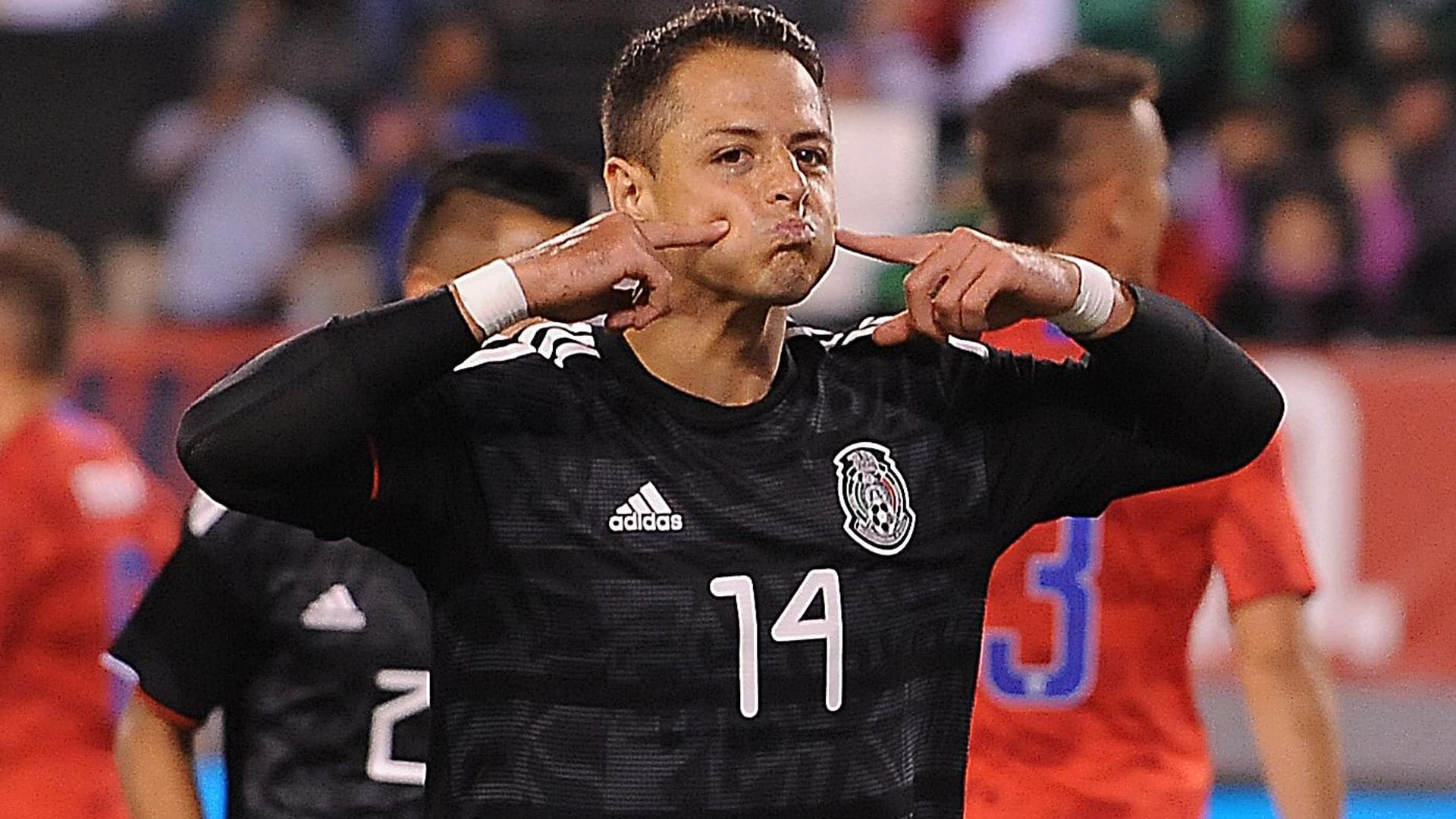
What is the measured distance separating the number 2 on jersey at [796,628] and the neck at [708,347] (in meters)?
0.26

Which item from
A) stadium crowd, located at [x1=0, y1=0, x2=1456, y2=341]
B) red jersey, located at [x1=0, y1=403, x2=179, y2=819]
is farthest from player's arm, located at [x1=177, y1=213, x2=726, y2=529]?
stadium crowd, located at [x1=0, y1=0, x2=1456, y2=341]

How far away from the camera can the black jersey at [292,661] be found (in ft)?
13.3

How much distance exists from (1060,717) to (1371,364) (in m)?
5.44

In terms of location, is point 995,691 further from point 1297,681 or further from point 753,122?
point 753,122

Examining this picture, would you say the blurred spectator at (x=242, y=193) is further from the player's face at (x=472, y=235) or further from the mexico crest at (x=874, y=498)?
the mexico crest at (x=874, y=498)

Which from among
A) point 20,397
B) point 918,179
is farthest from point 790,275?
point 918,179

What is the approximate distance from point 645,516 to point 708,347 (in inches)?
9.9

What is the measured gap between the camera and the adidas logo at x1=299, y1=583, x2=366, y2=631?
4113 mm

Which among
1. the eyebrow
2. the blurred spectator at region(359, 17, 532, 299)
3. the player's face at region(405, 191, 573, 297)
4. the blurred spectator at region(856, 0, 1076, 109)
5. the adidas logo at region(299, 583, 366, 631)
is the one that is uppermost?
the blurred spectator at region(856, 0, 1076, 109)

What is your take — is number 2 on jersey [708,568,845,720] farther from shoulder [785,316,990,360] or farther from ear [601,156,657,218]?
ear [601,156,657,218]

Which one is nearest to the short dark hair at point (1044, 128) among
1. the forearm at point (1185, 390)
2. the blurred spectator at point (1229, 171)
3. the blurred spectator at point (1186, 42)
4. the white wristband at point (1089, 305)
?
the forearm at point (1185, 390)

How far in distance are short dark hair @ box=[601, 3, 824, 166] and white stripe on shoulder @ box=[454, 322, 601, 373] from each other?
248 millimetres

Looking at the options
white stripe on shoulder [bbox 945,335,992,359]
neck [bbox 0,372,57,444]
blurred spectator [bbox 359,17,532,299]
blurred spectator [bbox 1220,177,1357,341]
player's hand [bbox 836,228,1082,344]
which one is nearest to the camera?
player's hand [bbox 836,228,1082,344]

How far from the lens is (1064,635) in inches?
177
